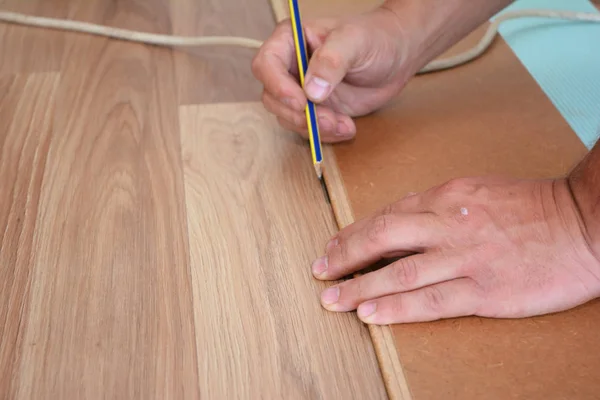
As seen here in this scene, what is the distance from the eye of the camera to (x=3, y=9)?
0.94m

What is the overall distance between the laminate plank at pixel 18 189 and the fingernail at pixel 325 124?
1.01 feet

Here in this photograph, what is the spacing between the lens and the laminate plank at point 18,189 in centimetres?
54

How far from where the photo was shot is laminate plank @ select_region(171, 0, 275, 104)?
821 millimetres

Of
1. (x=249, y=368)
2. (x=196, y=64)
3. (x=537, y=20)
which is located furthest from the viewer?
(x=537, y=20)

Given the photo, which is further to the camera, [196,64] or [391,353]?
[196,64]

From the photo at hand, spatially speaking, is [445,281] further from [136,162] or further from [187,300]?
[136,162]

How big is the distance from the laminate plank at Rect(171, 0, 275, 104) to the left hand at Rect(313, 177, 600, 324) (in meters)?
0.33

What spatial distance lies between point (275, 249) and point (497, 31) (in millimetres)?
544

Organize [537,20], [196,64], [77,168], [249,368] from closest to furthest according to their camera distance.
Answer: [249,368]
[77,168]
[196,64]
[537,20]

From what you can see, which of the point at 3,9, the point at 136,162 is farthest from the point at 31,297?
the point at 3,9

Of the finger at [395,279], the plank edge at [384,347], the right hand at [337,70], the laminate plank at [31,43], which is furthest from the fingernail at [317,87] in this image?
the laminate plank at [31,43]

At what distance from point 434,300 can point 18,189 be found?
1.44 ft

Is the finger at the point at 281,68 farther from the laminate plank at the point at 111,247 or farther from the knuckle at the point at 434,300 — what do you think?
the knuckle at the point at 434,300

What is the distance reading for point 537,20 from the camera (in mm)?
979
